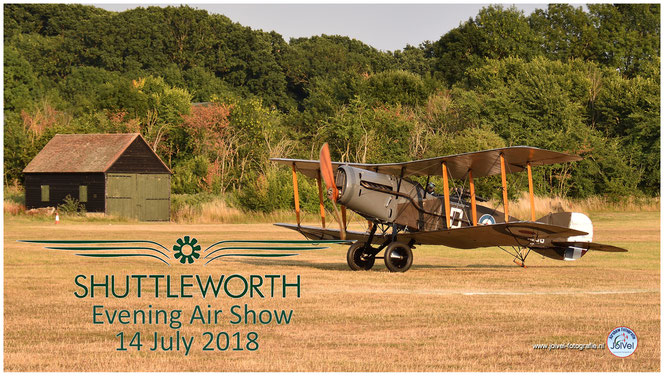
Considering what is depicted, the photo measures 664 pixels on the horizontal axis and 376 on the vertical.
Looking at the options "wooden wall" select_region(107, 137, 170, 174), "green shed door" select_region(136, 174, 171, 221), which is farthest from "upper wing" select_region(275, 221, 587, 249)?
"wooden wall" select_region(107, 137, 170, 174)

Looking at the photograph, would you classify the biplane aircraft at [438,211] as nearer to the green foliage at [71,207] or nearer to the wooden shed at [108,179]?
the wooden shed at [108,179]

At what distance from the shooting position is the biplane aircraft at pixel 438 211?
14664 millimetres

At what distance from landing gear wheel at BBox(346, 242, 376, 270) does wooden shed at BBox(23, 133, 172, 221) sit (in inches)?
1150

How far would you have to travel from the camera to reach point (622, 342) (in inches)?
329

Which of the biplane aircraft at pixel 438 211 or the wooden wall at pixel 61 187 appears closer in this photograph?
the biplane aircraft at pixel 438 211

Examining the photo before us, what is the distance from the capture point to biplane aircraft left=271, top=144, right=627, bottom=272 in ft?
48.1

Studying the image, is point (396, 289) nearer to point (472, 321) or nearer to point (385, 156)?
point (472, 321)

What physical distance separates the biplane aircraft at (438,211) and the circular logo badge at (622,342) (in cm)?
537

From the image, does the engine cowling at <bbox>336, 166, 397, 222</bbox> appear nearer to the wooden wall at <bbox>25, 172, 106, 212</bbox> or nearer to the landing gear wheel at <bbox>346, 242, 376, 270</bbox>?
the landing gear wheel at <bbox>346, 242, 376, 270</bbox>

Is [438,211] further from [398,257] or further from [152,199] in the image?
[152,199]

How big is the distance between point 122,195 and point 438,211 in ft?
101

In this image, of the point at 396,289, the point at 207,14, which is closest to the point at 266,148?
the point at 396,289

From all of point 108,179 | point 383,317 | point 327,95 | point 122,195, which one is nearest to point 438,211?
point 383,317

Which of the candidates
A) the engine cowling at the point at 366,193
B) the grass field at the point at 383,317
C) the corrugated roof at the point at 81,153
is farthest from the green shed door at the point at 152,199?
the engine cowling at the point at 366,193
